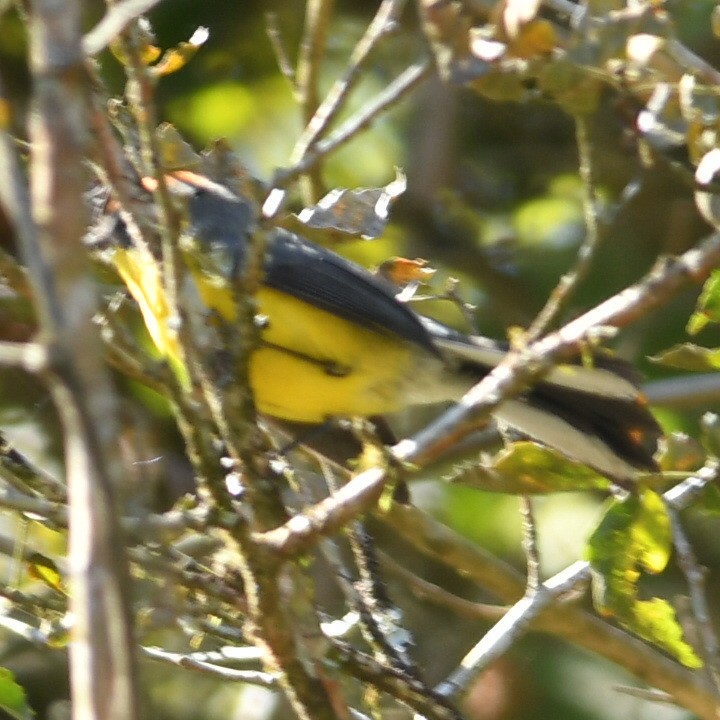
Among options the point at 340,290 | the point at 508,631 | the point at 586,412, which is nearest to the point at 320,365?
the point at 340,290

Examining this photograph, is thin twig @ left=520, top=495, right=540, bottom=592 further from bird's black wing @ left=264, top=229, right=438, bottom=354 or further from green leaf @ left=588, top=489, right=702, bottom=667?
bird's black wing @ left=264, top=229, right=438, bottom=354

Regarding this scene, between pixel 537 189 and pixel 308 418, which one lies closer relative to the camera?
pixel 308 418

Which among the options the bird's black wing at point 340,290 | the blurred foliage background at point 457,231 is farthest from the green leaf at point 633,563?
the blurred foliage background at point 457,231

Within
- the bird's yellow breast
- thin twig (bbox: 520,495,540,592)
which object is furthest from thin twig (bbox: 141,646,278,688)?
the bird's yellow breast

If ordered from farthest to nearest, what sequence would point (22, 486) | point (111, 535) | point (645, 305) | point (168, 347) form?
point (168, 347) → point (22, 486) → point (645, 305) → point (111, 535)

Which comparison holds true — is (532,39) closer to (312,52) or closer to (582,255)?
(582,255)

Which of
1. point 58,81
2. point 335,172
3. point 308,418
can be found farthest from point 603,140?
point 58,81

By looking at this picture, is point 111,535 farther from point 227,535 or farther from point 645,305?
point 645,305

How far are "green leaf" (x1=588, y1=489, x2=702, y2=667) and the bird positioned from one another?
73 cm

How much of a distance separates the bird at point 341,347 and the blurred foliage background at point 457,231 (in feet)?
2.87

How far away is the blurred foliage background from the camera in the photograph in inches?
167

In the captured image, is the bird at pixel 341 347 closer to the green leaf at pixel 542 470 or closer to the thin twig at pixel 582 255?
the green leaf at pixel 542 470

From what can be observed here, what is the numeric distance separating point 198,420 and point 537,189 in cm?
354

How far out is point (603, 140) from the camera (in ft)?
15.8
